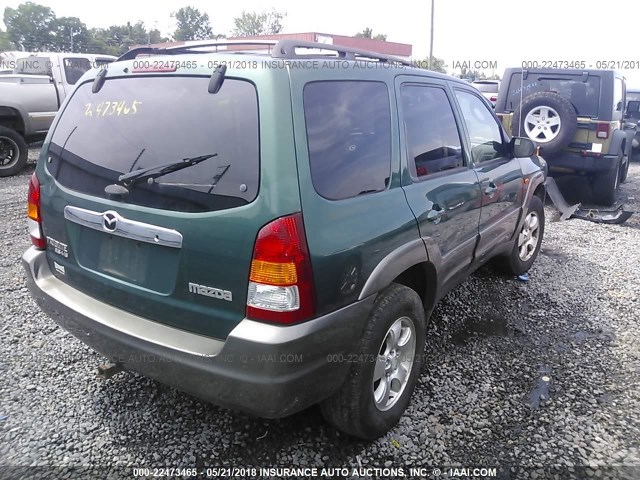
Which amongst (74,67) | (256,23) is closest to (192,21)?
(256,23)

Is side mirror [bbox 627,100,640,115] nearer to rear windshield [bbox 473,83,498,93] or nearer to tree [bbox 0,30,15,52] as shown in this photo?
rear windshield [bbox 473,83,498,93]

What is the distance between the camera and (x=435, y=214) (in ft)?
8.49

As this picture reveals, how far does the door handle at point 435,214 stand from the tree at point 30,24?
83257mm

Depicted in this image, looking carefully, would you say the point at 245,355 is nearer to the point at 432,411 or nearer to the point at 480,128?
the point at 432,411

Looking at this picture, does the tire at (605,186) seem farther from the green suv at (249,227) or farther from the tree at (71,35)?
the tree at (71,35)

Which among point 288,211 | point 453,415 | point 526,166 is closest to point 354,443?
point 453,415

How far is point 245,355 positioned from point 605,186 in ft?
24.4

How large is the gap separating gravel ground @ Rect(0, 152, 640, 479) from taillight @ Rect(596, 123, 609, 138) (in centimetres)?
403

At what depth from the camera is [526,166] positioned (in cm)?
417

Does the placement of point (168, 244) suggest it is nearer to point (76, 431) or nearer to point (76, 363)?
point (76, 431)

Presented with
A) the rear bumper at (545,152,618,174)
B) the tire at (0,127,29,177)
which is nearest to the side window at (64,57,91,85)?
the tire at (0,127,29,177)

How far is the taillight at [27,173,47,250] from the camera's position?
8.20ft

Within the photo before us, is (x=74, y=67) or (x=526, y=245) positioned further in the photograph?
(x=74, y=67)

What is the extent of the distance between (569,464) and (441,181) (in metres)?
1.56
